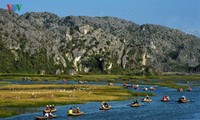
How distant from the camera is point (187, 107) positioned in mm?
107000

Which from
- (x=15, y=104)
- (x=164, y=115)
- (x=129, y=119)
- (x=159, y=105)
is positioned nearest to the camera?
(x=129, y=119)

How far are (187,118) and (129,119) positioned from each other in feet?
40.6

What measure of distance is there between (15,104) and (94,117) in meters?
27.1

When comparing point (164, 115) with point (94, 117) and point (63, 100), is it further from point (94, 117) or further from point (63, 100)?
point (63, 100)

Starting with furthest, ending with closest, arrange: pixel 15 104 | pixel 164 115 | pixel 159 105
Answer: pixel 159 105, pixel 15 104, pixel 164 115

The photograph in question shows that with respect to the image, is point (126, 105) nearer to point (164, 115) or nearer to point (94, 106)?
point (94, 106)

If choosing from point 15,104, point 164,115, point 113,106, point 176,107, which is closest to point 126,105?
point 113,106

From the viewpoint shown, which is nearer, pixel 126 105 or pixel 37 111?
pixel 37 111

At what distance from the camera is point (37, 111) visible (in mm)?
95625

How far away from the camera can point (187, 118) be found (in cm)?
8612

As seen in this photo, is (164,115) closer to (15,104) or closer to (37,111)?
(37,111)

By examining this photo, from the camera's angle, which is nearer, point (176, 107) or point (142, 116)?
point (142, 116)

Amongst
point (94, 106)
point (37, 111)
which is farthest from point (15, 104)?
point (94, 106)

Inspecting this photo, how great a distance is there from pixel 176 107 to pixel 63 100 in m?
31.5
